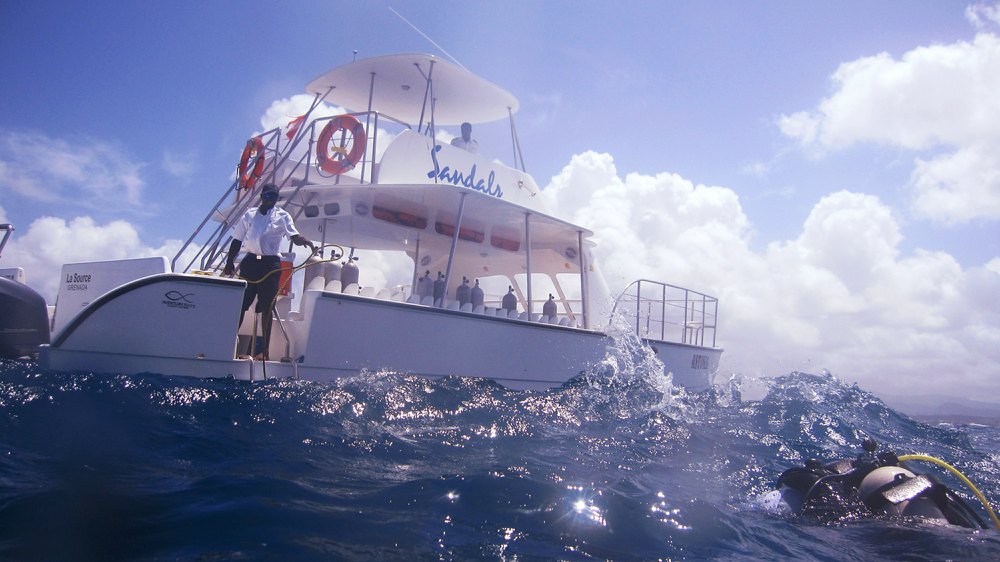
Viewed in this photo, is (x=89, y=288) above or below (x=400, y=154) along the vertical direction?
below

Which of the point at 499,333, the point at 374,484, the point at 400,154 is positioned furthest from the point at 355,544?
the point at 400,154

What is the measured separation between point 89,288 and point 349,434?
13.9 ft

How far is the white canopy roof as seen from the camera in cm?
911

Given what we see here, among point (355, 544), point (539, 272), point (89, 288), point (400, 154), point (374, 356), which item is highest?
point (400, 154)

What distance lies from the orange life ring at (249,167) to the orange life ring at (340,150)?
1.00m

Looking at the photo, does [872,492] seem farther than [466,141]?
No

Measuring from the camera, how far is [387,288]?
839cm

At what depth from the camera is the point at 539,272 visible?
12.5m

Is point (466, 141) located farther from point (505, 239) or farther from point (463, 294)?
point (463, 294)

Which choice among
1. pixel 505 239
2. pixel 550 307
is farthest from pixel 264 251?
pixel 550 307

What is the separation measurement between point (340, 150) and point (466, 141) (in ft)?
7.99

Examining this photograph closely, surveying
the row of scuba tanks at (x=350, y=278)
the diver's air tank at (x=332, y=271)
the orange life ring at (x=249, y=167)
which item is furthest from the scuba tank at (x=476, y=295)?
the orange life ring at (x=249, y=167)

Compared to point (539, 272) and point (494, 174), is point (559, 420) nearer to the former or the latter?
point (494, 174)

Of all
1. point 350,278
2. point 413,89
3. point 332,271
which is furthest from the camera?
point 413,89
